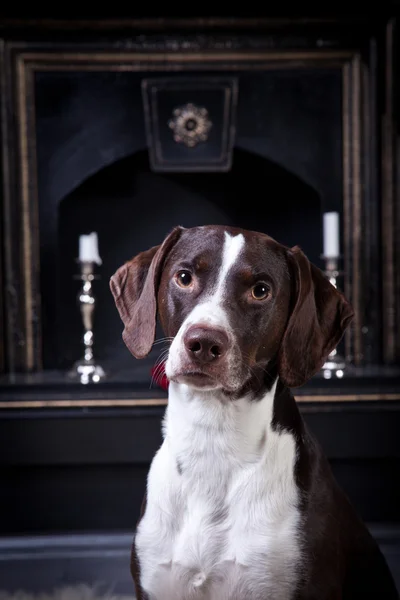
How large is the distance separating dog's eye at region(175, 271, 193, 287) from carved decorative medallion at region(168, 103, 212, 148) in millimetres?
1719

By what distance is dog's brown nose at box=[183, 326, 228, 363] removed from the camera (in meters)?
1.14

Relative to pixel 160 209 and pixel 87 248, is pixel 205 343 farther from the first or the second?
pixel 160 209

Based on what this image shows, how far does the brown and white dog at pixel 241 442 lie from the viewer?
3.99 ft

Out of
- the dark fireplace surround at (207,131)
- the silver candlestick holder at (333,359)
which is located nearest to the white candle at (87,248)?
the dark fireplace surround at (207,131)

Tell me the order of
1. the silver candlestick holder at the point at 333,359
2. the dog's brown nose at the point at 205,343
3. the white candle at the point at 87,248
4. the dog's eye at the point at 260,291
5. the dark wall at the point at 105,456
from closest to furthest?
the dog's brown nose at the point at 205,343, the dog's eye at the point at 260,291, the dark wall at the point at 105,456, the silver candlestick holder at the point at 333,359, the white candle at the point at 87,248

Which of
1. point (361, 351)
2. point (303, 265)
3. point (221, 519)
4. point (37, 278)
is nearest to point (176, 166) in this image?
point (37, 278)

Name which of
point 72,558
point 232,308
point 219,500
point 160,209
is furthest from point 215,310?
point 160,209

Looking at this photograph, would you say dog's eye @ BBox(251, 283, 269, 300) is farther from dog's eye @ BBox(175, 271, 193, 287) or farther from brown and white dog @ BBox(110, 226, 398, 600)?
dog's eye @ BBox(175, 271, 193, 287)

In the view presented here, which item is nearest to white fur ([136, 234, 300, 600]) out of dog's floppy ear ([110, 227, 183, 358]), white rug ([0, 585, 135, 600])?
dog's floppy ear ([110, 227, 183, 358])

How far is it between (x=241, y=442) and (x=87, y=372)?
1.53 m

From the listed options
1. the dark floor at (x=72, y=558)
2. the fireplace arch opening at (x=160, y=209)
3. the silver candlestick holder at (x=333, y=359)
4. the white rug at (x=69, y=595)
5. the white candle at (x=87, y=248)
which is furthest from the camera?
the fireplace arch opening at (x=160, y=209)

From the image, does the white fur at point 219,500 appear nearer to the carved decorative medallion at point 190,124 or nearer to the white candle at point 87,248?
the white candle at point 87,248

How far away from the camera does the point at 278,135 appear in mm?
2922

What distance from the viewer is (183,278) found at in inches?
50.5
